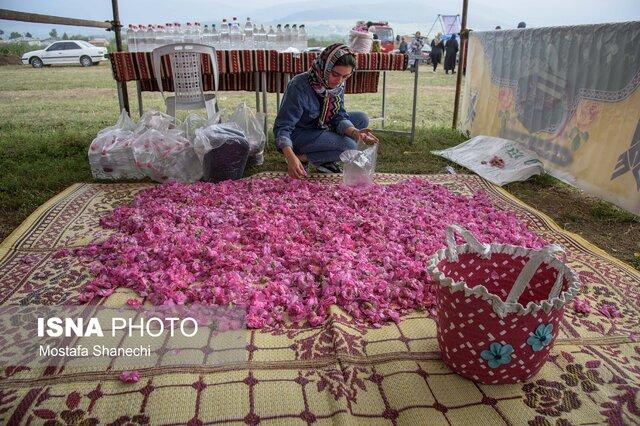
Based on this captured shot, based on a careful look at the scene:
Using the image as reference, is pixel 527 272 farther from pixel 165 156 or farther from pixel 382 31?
pixel 382 31

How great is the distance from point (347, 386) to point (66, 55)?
70.2 feet

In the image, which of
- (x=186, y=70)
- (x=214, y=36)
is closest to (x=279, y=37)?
(x=214, y=36)

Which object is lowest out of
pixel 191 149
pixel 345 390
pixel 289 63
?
pixel 345 390

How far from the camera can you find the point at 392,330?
1.97 metres

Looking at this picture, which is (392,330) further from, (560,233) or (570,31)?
(570,31)

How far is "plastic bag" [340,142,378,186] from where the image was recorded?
363 centimetres

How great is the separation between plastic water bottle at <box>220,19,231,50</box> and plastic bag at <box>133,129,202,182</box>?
6.02 feet

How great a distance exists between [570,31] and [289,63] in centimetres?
267

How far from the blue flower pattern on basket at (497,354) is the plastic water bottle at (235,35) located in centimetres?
466

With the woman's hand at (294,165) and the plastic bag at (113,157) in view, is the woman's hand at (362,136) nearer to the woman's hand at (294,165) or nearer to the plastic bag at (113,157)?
the woman's hand at (294,165)

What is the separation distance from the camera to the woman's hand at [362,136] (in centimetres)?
378

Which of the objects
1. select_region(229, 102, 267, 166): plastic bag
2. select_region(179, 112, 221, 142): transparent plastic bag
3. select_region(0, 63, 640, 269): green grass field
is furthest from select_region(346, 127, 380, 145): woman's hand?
select_region(179, 112, 221, 142): transparent plastic bag

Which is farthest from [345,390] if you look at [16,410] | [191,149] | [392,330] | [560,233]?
[191,149]

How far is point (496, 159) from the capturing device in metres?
4.62
